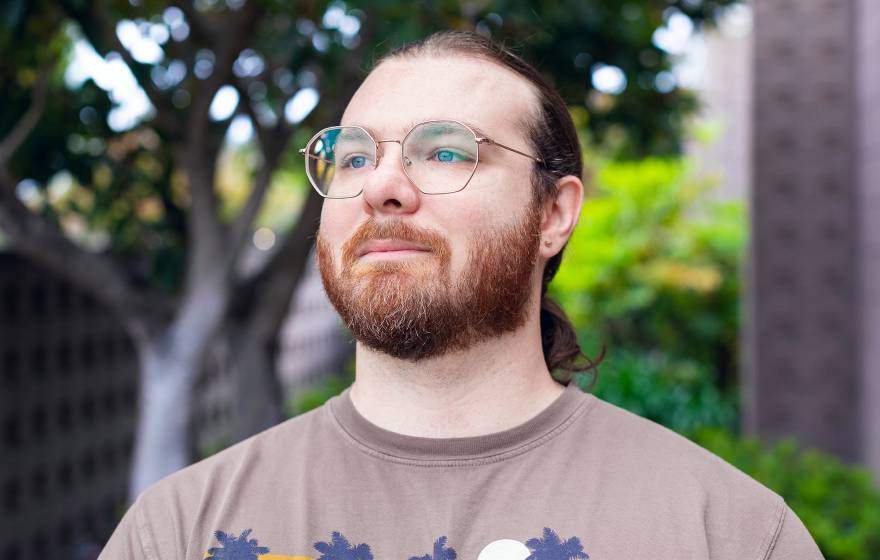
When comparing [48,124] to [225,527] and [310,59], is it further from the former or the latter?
[225,527]

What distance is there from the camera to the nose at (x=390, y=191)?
5.34 ft

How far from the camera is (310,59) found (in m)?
4.21

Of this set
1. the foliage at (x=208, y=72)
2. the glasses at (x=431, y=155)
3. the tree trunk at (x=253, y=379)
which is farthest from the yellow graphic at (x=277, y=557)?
the tree trunk at (x=253, y=379)

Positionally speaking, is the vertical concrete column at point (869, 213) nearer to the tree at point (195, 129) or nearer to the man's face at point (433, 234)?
the tree at point (195, 129)

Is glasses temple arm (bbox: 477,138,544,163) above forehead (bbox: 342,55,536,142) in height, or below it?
below

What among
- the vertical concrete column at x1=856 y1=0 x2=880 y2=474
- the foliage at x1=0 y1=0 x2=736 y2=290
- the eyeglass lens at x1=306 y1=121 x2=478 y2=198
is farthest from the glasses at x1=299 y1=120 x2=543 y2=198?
the vertical concrete column at x1=856 y1=0 x2=880 y2=474

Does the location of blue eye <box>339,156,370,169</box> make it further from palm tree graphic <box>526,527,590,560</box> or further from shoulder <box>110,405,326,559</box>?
palm tree graphic <box>526,527,590,560</box>

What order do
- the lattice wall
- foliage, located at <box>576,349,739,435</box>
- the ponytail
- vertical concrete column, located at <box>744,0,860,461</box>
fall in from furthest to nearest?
foliage, located at <box>576,349,739,435</box> < vertical concrete column, located at <box>744,0,860,461</box> < the lattice wall < the ponytail

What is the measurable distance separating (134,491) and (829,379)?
4.71 metres

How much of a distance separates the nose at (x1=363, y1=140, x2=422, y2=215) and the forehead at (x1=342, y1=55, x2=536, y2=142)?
0.07 m

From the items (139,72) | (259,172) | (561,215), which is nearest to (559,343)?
(561,215)

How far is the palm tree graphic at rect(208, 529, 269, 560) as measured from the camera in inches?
59.5

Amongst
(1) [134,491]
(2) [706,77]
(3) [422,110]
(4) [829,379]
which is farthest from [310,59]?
(2) [706,77]

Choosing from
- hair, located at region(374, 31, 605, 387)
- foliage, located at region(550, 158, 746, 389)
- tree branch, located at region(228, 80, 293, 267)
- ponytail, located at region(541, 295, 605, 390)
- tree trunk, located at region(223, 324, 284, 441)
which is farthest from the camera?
foliage, located at region(550, 158, 746, 389)
